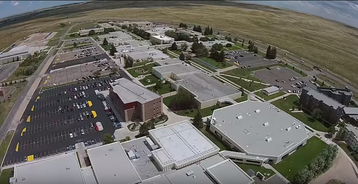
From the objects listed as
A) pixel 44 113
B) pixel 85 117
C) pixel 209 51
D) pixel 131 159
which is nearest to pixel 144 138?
pixel 131 159

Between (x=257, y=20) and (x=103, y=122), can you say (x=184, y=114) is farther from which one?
(x=257, y=20)

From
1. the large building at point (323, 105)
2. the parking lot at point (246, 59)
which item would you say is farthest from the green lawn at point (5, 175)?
the parking lot at point (246, 59)

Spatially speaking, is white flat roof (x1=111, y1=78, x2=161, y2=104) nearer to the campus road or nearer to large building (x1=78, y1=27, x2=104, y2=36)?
the campus road

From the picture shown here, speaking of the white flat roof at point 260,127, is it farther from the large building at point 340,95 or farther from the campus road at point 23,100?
the campus road at point 23,100

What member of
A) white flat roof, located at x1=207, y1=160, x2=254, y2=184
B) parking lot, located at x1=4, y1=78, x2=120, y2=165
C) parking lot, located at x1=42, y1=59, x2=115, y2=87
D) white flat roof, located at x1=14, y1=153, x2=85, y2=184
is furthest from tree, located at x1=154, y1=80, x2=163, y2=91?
white flat roof, located at x1=207, y1=160, x2=254, y2=184

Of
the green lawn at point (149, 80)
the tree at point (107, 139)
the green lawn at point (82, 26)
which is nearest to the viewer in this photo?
the tree at point (107, 139)

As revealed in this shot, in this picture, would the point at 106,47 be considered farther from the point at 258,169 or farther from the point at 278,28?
the point at 278,28

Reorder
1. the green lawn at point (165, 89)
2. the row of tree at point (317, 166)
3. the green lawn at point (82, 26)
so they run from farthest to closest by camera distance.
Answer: the green lawn at point (82, 26) → the green lawn at point (165, 89) → the row of tree at point (317, 166)

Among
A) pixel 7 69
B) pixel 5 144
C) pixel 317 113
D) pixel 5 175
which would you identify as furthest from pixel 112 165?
pixel 7 69
